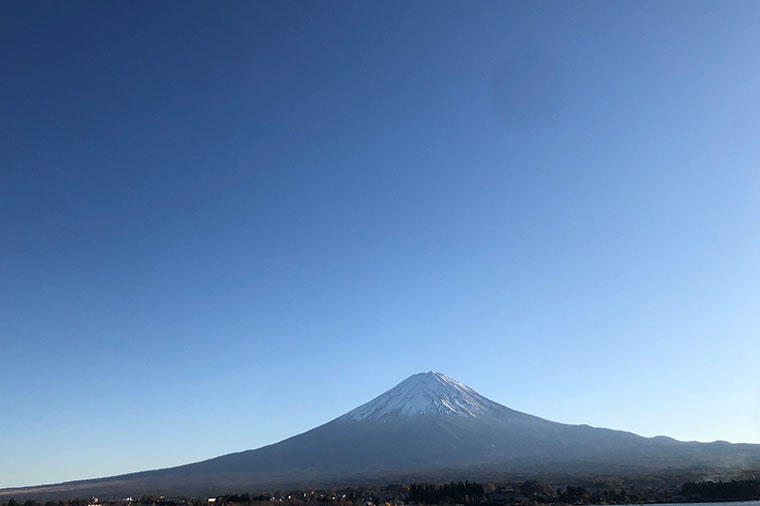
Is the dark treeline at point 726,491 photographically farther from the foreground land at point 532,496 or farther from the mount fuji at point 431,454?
the mount fuji at point 431,454

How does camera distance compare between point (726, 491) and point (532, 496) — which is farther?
point (532, 496)

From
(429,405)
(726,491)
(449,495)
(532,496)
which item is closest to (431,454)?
(429,405)

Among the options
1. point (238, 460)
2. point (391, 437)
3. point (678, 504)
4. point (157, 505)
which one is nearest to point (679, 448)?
point (391, 437)

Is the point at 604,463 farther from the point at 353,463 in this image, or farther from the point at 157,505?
the point at 157,505

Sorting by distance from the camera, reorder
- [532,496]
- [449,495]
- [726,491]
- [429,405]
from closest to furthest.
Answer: [726,491]
[532,496]
[449,495]
[429,405]

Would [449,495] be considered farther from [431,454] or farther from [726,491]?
[431,454]

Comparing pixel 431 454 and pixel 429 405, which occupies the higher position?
pixel 429 405

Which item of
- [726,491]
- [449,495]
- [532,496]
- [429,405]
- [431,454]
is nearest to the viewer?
[726,491]

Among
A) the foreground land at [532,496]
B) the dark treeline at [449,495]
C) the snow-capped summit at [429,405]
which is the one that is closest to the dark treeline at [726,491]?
the foreground land at [532,496]
